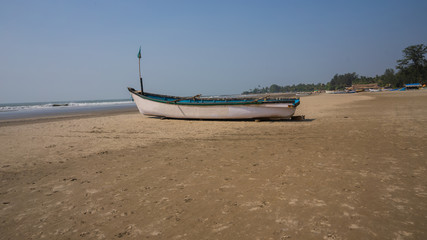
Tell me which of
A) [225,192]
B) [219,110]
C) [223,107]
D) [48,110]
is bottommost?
[225,192]

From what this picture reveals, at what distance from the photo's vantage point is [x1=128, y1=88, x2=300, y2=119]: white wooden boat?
37.6ft

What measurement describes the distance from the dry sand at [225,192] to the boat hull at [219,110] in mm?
5459

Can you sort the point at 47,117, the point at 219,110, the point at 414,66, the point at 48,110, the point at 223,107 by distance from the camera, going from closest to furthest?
the point at 223,107 → the point at 219,110 → the point at 47,117 → the point at 48,110 → the point at 414,66

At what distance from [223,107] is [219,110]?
0.31 meters

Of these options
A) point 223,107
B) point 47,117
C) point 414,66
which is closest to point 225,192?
point 223,107

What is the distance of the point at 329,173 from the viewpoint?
382 cm

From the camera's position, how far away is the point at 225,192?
10.8ft

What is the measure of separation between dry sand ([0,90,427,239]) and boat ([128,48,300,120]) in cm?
546

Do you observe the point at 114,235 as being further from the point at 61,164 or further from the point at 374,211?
the point at 61,164

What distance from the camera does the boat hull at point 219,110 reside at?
11500 mm

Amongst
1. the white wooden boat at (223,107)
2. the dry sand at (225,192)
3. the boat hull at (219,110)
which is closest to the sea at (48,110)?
the boat hull at (219,110)

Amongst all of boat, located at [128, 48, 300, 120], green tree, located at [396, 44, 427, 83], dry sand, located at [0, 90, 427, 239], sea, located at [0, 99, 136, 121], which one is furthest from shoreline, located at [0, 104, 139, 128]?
green tree, located at [396, 44, 427, 83]

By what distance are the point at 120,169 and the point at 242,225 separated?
10.8ft

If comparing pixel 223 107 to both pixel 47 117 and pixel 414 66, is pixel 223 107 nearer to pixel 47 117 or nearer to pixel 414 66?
pixel 47 117
